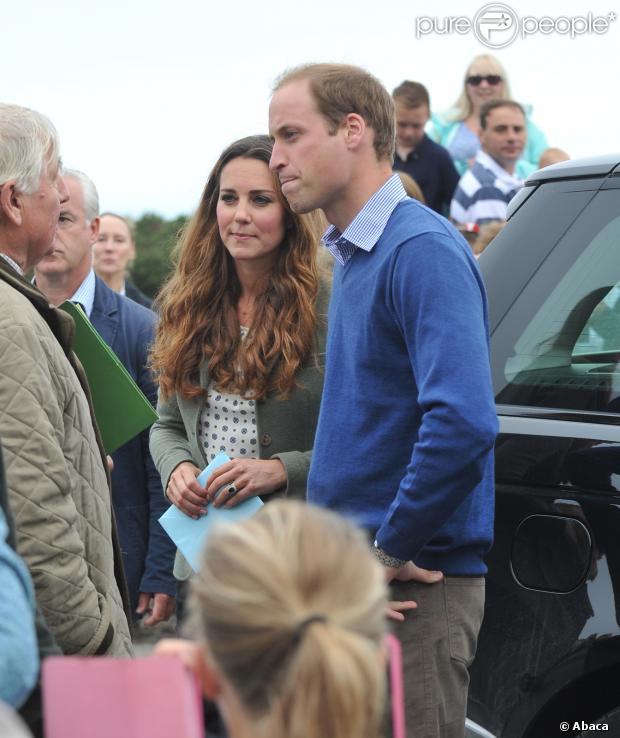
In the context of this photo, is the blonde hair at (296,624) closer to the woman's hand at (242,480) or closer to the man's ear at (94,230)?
the woman's hand at (242,480)

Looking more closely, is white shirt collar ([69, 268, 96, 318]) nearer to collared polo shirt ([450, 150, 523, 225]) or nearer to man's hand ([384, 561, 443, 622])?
man's hand ([384, 561, 443, 622])

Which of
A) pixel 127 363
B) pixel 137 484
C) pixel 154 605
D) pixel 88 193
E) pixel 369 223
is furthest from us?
pixel 88 193

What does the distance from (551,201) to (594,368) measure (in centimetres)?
49

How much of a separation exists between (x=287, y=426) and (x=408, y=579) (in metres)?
0.76

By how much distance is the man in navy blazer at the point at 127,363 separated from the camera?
3859 mm

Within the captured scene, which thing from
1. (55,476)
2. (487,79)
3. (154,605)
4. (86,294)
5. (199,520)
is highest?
(487,79)

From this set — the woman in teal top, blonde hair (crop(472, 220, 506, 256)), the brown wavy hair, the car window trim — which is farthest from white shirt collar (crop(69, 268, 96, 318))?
the woman in teal top

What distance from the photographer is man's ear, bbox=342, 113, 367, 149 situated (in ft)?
8.70

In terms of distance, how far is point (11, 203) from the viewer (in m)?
2.61

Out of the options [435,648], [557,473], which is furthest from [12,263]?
[557,473]

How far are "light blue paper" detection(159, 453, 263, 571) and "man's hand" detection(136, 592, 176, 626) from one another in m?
0.82

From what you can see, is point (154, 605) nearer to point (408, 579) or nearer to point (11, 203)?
point (408, 579)

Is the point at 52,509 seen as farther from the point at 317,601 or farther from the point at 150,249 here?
the point at 150,249

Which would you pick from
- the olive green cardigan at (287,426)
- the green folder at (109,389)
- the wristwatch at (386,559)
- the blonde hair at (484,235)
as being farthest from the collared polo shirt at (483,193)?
the wristwatch at (386,559)
